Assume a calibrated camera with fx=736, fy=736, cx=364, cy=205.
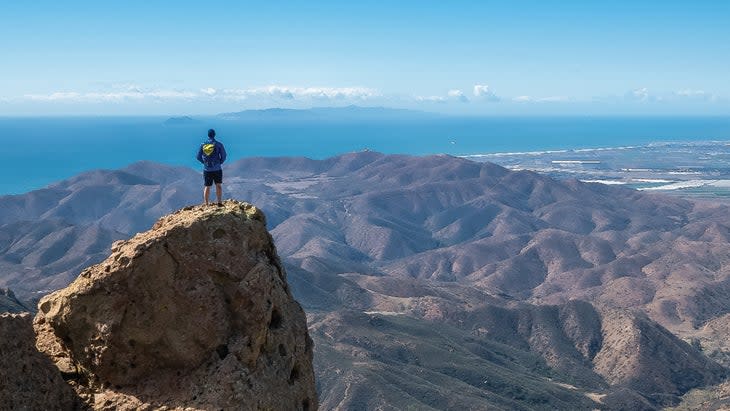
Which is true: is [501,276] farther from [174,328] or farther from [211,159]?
[174,328]

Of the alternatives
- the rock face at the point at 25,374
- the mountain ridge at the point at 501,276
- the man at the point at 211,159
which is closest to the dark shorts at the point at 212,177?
the man at the point at 211,159

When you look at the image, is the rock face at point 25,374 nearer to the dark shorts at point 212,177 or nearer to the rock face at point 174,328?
the rock face at point 174,328

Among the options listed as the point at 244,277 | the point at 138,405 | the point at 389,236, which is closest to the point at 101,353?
the point at 138,405

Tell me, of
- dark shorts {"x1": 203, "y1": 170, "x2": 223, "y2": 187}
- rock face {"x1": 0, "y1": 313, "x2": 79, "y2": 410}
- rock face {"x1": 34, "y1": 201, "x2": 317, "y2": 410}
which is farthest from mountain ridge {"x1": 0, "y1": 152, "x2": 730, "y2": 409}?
rock face {"x1": 0, "y1": 313, "x2": 79, "y2": 410}

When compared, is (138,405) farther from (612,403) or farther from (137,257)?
(612,403)

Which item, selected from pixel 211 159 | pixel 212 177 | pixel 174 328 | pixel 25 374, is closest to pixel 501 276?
pixel 212 177

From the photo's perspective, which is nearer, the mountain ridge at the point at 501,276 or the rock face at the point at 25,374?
the rock face at the point at 25,374

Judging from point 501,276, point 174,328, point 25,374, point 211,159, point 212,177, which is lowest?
point 501,276
